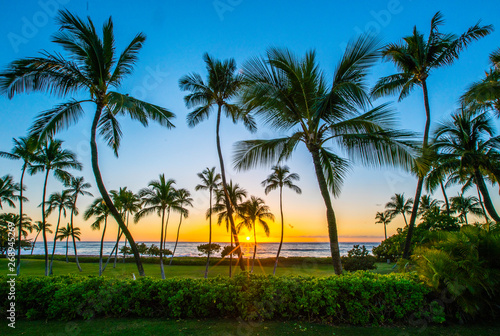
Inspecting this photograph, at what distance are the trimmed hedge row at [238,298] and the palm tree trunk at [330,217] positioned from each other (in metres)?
0.89

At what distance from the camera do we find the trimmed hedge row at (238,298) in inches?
208

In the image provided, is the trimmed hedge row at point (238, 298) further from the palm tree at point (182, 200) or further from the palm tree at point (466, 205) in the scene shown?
the palm tree at point (466, 205)

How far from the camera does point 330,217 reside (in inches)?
284

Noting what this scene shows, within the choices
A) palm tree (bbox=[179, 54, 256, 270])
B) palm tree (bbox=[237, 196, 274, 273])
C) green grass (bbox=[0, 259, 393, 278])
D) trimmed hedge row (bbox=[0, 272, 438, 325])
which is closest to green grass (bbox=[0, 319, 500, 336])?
trimmed hedge row (bbox=[0, 272, 438, 325])

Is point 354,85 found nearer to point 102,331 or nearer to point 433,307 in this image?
point 433,307

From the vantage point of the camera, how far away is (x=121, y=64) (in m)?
9.63

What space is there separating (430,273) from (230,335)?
170 inches

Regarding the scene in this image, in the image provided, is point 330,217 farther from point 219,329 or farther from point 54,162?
point 54,162

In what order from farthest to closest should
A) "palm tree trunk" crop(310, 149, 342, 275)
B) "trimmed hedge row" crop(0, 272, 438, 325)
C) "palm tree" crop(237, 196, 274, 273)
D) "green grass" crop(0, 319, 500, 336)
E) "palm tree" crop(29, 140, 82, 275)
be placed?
"palm tree" crop(237, 196, 274, 273) → "palm tree" crop(29, 140, 82, 275) → "palm tree trunk" crop(310, 149, 342, 275) → "trimmed hedge row" crop(0, 272, 438, 325) → "green grass" crop(0, 319, 500, 336)

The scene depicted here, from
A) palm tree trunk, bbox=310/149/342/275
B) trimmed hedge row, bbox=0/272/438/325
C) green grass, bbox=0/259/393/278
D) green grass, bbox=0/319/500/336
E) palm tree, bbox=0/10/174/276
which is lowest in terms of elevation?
green grass, bbox=0/259/393/278

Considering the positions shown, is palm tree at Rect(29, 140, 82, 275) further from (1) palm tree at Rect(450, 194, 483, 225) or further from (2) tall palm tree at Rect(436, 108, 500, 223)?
(1) palm tree at Rect(450, 194, 483, 225)

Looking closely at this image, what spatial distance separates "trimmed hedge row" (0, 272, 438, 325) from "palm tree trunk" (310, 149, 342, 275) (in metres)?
0.89

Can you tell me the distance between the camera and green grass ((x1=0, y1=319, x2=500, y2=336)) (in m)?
4.77

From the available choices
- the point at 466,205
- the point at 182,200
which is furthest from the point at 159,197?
the point at 466,205
